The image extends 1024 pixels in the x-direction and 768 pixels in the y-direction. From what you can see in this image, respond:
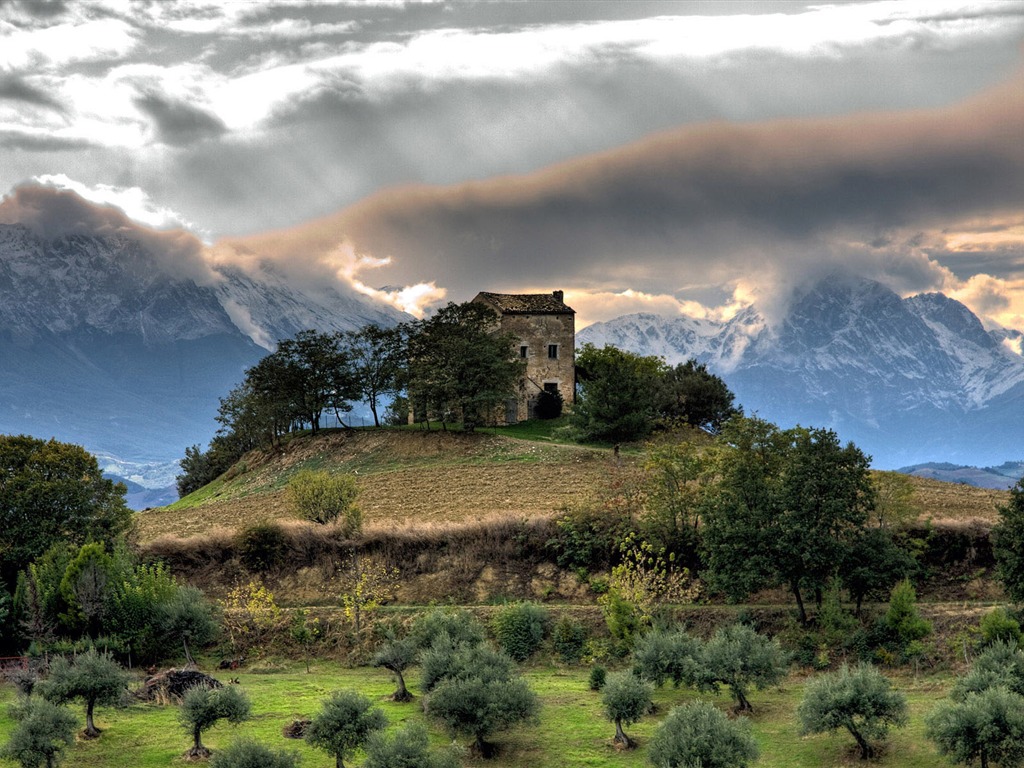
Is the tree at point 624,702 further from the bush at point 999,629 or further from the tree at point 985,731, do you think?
the bush at point 999,629

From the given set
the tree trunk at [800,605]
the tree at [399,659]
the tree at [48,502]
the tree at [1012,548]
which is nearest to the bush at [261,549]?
the tree at [48,502]

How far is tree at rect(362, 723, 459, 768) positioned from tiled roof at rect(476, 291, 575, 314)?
70656 mm

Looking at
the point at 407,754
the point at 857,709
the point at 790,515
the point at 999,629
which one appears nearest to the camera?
the point at 407,754

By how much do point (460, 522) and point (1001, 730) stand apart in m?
32.4

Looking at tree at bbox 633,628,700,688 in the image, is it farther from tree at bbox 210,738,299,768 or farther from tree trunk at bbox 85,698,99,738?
tree trunk at bbox 85,698,99,738

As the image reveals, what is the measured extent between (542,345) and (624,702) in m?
65.4

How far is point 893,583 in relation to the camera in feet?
152

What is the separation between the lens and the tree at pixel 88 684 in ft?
117

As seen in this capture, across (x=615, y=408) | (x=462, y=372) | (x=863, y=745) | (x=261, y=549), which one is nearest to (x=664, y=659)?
(x=863, y=745)

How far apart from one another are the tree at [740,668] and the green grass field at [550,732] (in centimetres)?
92

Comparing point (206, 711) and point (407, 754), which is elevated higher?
point (206, 711)

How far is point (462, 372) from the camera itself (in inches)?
3334

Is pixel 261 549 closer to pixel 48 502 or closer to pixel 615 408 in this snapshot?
pixel 48 502

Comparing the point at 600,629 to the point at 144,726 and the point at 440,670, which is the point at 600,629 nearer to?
the point at 440,670
